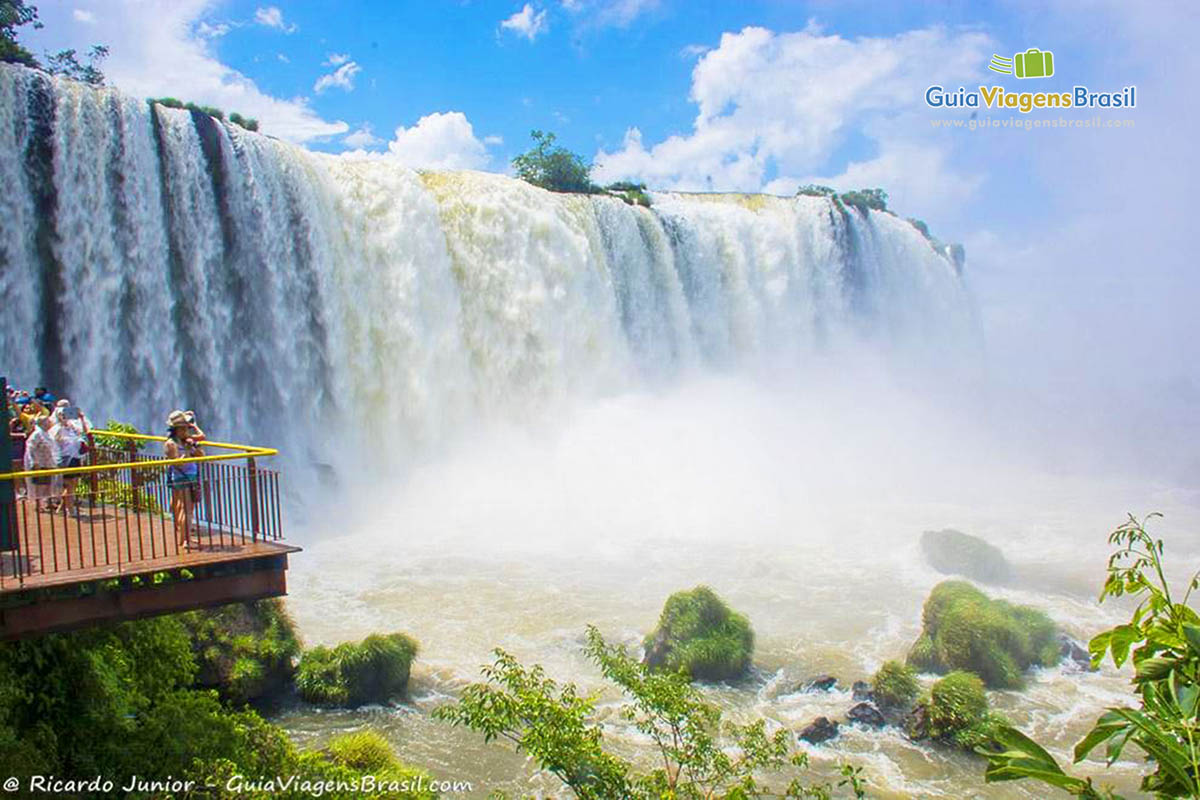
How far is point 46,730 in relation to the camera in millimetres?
5895

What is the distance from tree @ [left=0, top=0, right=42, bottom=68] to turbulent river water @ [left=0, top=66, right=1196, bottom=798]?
7.33 metres

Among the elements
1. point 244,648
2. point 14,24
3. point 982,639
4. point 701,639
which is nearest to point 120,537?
point 244,648

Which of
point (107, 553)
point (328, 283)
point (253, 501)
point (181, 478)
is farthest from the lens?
point (328, 283)

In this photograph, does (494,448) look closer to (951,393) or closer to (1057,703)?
(1057,703)

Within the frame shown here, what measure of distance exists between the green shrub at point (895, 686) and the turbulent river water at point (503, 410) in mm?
822

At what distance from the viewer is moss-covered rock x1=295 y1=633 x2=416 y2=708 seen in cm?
1067

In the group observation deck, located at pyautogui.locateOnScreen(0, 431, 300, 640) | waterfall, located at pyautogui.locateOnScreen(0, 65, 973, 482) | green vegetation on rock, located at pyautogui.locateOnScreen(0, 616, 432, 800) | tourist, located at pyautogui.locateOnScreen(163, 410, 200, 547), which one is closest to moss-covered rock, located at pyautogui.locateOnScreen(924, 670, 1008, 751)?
green vegetation on rock, located at pyautogui.locateOnScreen(0, 616, 432, 800)

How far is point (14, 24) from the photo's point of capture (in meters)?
25.3

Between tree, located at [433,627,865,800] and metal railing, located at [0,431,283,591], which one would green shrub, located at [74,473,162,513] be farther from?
tree, located at [433,627,865,800]

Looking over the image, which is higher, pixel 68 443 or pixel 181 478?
pixel 68 443

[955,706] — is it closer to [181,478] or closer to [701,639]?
[701,639]

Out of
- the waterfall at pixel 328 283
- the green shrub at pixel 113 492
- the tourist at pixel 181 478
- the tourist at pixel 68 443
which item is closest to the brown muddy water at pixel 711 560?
the waterfall at pixel 328 283

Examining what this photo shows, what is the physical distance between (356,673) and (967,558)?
40.6 ft

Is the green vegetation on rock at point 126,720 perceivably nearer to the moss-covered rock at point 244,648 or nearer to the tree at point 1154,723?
the moss-covered rock at point 244,648
